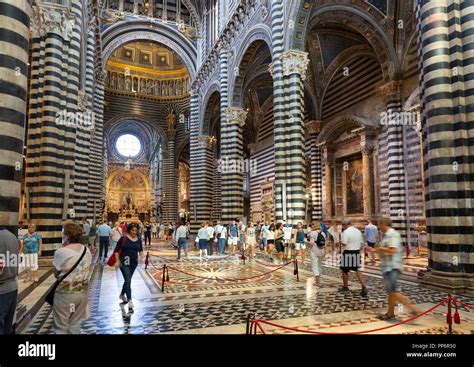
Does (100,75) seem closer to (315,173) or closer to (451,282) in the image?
(315,173)

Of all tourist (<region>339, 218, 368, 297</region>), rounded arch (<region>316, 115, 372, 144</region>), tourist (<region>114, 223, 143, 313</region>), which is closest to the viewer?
tourist (<region>114, 223, 143, 313</region>)

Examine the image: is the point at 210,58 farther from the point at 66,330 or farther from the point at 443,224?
the point at 66,330

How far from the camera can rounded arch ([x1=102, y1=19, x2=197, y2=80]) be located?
31016mm

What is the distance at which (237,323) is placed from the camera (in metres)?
5.48

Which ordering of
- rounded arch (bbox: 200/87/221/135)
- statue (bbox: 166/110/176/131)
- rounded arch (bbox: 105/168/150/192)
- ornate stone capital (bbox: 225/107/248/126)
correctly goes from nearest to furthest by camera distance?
ornate stone capital (bbox: 225/107/248/126)
rounded arch (bbox: 200/87/221/135)
statue (bbox: 166/110/176/131)
rounded arch (bbox: 105/168/150/192)

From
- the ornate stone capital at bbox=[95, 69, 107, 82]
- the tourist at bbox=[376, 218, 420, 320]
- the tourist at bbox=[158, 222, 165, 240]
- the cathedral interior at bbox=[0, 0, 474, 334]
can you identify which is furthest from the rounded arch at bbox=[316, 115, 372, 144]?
the ornate stone capital at bbox=[95, 69, 107, 82]

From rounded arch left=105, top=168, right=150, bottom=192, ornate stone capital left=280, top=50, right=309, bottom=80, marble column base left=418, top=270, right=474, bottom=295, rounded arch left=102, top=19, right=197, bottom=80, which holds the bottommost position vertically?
marble column base left=418, top=270, right=474, bottom=295

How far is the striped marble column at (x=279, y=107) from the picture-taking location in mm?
15977

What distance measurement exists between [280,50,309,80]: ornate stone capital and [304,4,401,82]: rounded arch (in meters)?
2.68

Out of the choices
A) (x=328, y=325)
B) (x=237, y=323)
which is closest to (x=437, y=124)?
(x=328, y=325)

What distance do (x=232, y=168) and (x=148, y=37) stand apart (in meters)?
18.3

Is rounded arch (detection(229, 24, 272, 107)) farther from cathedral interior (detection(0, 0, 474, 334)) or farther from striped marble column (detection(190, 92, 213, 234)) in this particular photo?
striped marble column (detection(190, 92, 213, 234))

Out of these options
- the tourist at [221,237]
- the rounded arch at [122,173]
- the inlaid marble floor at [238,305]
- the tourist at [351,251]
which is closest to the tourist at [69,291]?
the inlaid marble floor at [238,305]

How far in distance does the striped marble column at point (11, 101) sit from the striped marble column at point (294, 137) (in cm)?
1174
